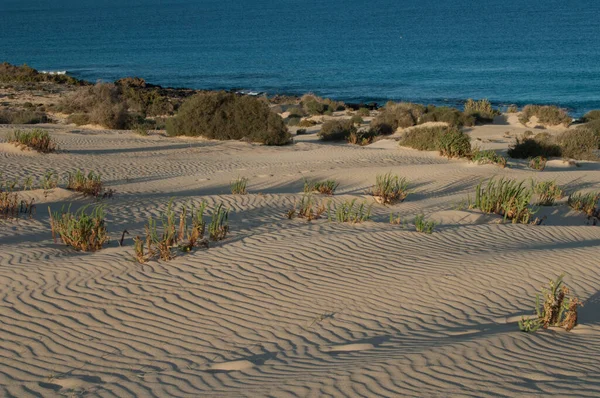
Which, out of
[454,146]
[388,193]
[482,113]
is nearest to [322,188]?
[388,193]

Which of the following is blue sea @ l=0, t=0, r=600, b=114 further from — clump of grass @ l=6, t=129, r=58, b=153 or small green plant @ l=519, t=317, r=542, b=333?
small green plant @ l=519, t=317, r=542, b=333

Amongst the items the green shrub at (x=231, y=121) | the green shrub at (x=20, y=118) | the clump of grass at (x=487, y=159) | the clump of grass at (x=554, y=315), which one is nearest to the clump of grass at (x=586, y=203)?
the clump of grass at (x=487, y=159)

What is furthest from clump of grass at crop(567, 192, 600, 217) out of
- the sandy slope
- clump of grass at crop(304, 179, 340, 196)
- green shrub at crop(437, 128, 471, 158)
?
green shrub at crop(437, 128, 471, 158)

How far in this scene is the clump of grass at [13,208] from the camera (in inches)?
417

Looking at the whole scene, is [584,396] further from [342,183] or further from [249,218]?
[342,183]

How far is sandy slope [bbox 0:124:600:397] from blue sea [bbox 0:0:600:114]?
33.0 meters

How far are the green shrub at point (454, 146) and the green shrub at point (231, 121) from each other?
21.3 ft

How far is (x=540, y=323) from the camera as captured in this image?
260 inches

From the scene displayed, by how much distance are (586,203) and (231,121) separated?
14145 mm

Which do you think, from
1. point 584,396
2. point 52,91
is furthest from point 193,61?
point 584,396

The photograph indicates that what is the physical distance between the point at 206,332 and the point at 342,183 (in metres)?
9.57

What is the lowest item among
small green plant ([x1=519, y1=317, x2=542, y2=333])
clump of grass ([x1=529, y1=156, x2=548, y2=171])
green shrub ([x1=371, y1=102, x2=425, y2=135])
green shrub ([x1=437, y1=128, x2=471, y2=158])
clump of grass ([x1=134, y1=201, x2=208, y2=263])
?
small green plant ([x1=519, y1=317, x2=542, y2=333])

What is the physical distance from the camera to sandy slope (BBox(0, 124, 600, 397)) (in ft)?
17.6

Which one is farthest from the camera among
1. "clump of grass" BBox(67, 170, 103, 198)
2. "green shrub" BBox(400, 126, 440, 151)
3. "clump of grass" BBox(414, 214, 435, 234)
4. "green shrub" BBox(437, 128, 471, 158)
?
"green shrub" BBox(400, 126, 440, 151)
